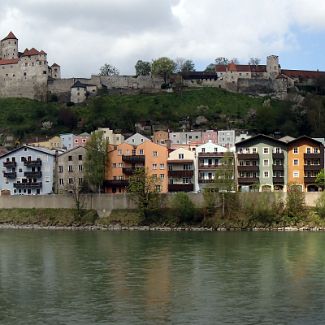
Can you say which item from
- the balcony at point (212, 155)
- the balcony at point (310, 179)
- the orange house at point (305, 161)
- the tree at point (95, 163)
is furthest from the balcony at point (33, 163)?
the balcony at point (310, 179)

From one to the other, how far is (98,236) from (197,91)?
65850 mm

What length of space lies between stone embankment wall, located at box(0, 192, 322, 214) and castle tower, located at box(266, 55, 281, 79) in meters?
65.3

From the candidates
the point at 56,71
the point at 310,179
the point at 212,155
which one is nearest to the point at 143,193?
the point at 212,155

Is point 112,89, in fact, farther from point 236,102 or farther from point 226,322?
point 226,322

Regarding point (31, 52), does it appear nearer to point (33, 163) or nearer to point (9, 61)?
point (9, 61)

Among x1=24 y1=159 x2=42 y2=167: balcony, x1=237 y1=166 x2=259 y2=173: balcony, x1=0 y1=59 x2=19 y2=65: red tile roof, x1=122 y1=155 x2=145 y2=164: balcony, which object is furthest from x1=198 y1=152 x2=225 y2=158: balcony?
x1=0 y1=59 x2=19 y2=65: red tile roof

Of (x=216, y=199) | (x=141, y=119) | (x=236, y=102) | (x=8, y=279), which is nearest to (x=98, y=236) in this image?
(x=216, y=199)

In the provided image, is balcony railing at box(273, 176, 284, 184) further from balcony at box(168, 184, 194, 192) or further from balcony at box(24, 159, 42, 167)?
balcony at box(24, 159, 42, 167)

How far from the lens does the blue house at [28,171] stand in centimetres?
7331

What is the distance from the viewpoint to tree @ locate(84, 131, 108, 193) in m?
68.2

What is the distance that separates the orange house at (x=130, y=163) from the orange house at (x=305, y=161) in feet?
38.0

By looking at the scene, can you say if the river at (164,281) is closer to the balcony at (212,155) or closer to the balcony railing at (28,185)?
the balcony at (212,155)

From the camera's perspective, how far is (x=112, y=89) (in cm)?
11956

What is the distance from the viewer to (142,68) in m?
132
